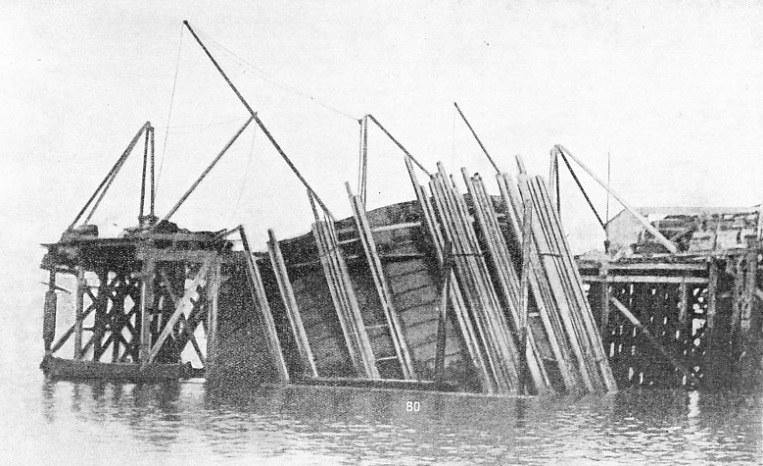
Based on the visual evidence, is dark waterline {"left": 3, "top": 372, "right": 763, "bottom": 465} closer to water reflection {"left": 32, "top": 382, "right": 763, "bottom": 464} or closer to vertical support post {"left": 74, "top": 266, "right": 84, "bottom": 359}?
water reflection {"left": 32, "top": 382, "right": 763, "bottom": 464}

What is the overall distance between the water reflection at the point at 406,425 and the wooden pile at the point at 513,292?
734mm

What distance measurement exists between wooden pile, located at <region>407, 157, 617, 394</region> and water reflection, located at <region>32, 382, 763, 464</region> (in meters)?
0.73

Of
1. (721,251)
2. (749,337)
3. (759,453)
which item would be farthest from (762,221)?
(759,453)

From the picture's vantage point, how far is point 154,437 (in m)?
16.4

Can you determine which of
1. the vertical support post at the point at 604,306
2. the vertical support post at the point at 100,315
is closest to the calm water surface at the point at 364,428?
the vertical support post at the point at 604,306

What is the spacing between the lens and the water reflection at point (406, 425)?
50.0 ft

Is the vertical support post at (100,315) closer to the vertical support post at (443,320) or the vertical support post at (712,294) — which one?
the vertical support post at (443,320)

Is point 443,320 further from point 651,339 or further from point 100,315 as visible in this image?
point 100,315

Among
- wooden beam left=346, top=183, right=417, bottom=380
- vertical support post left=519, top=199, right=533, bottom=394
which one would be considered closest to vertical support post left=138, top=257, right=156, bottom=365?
wooden beam left=346, top=183, right=417, bottom=380

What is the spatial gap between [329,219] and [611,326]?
7.60 m

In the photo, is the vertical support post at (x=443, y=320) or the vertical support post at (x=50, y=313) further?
the vertical support post at (x=50, y=313)

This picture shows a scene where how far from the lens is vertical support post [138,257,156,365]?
24734 mm

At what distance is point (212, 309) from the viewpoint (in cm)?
2520

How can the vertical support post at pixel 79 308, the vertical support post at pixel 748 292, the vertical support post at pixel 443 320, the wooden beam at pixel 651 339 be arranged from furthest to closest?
the vertical support post at pixel 79 308 → the wooden beam at pixel 651 339 → the vertical support post at pixel 748 292 → the vertical support post at pixel 443 320
